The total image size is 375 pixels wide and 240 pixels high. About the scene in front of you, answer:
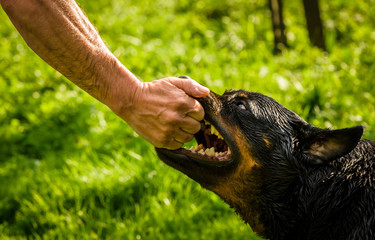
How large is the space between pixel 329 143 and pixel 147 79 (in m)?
3.38

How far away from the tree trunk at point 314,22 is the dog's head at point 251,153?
3743 mm

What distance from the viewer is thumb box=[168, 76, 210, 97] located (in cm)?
297

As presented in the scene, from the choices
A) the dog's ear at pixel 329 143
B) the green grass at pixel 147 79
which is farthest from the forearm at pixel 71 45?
the green grass at pixel 147 79

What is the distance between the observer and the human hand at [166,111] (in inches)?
114

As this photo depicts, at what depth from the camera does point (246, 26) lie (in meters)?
7.25

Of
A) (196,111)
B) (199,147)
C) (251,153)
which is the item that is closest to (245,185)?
(251,153)

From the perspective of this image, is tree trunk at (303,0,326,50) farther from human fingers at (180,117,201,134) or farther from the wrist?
the wrist

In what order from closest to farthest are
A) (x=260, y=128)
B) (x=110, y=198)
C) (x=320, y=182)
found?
1. (x=320, y=182)
2. (x=260, y=128)
3. (x=110, y=198)

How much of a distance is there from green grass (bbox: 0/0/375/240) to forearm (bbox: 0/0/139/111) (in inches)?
55.3

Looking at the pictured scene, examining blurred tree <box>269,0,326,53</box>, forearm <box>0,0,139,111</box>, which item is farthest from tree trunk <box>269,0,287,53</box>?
forearm <box>0,0,139,111</box>

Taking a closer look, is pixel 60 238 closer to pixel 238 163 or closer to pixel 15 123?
pixel 238 163

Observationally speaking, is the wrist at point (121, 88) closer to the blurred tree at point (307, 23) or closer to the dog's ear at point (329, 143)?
the dog's ear at point (329, 143)

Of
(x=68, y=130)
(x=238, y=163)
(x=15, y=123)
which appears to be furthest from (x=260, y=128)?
(x=15, y=123)

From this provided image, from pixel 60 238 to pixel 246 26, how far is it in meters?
4.94
